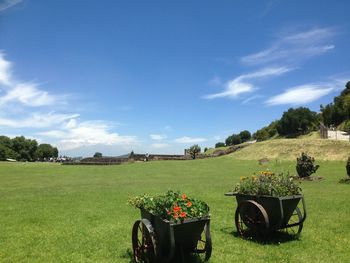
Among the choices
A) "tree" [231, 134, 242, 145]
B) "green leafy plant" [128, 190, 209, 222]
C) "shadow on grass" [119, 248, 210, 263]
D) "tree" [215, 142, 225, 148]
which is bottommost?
"shadow on grass" [119, 248, 210, 263]

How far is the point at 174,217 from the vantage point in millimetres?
6383

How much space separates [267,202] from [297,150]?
142 ft

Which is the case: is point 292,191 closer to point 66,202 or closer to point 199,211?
point 199,211

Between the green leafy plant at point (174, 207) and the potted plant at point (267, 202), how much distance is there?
2276mm

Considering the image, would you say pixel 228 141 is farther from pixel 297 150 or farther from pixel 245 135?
pixel 297 150

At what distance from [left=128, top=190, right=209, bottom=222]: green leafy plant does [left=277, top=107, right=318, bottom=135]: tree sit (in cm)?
8132

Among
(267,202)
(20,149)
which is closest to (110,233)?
(267,202)

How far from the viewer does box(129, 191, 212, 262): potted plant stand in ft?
21.1

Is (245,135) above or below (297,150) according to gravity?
above

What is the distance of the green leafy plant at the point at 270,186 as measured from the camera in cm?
867

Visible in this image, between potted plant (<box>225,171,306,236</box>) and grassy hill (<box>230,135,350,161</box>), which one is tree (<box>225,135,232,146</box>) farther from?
potted plant (<box>225,171,306,236</box>)

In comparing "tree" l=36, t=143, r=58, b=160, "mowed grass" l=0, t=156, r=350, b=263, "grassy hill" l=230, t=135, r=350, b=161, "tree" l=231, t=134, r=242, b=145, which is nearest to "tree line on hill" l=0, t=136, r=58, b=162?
"tree" l=36, t=143, r=58, b=160

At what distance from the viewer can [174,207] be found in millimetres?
6609

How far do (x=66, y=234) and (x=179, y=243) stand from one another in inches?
168
